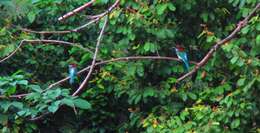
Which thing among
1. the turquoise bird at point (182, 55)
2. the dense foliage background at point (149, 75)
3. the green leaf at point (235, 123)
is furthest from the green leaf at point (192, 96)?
the green leaf at point (235, 123)

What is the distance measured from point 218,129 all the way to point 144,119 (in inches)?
32.9

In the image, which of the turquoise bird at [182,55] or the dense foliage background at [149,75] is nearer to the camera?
the dense foliage background at [149,75]

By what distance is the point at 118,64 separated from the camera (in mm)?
4438

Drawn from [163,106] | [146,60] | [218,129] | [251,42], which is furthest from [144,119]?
[251,42]

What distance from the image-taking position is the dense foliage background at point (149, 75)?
148 inches

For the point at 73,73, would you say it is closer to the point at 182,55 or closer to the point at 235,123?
the point at 182,55

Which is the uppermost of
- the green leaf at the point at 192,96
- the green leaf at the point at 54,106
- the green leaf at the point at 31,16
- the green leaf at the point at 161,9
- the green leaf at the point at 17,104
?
the green leaf at the point at 31,16

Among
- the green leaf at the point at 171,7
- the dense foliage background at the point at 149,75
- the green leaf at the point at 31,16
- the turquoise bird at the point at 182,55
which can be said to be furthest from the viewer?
the green leaf at the point at 31,16

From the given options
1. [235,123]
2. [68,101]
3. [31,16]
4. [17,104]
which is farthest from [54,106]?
[31,16]

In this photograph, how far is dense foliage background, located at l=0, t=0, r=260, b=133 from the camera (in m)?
3.75

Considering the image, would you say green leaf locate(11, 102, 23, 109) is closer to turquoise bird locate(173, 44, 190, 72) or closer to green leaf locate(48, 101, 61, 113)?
green leaf locate(48, 101, 61, 113)

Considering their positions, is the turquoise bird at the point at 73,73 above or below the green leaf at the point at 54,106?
above

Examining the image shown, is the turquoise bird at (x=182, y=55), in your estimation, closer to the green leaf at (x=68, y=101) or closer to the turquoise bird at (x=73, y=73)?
the turquoise bird at (x=73, y=73)

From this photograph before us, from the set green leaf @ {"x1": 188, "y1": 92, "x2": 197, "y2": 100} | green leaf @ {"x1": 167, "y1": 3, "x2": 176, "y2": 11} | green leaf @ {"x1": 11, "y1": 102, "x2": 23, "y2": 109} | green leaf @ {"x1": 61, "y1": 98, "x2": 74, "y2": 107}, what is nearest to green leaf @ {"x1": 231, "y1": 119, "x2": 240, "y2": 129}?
green leaf @ {"x1": 188, "y1": 92, "x2": 197, "y2": 100}
